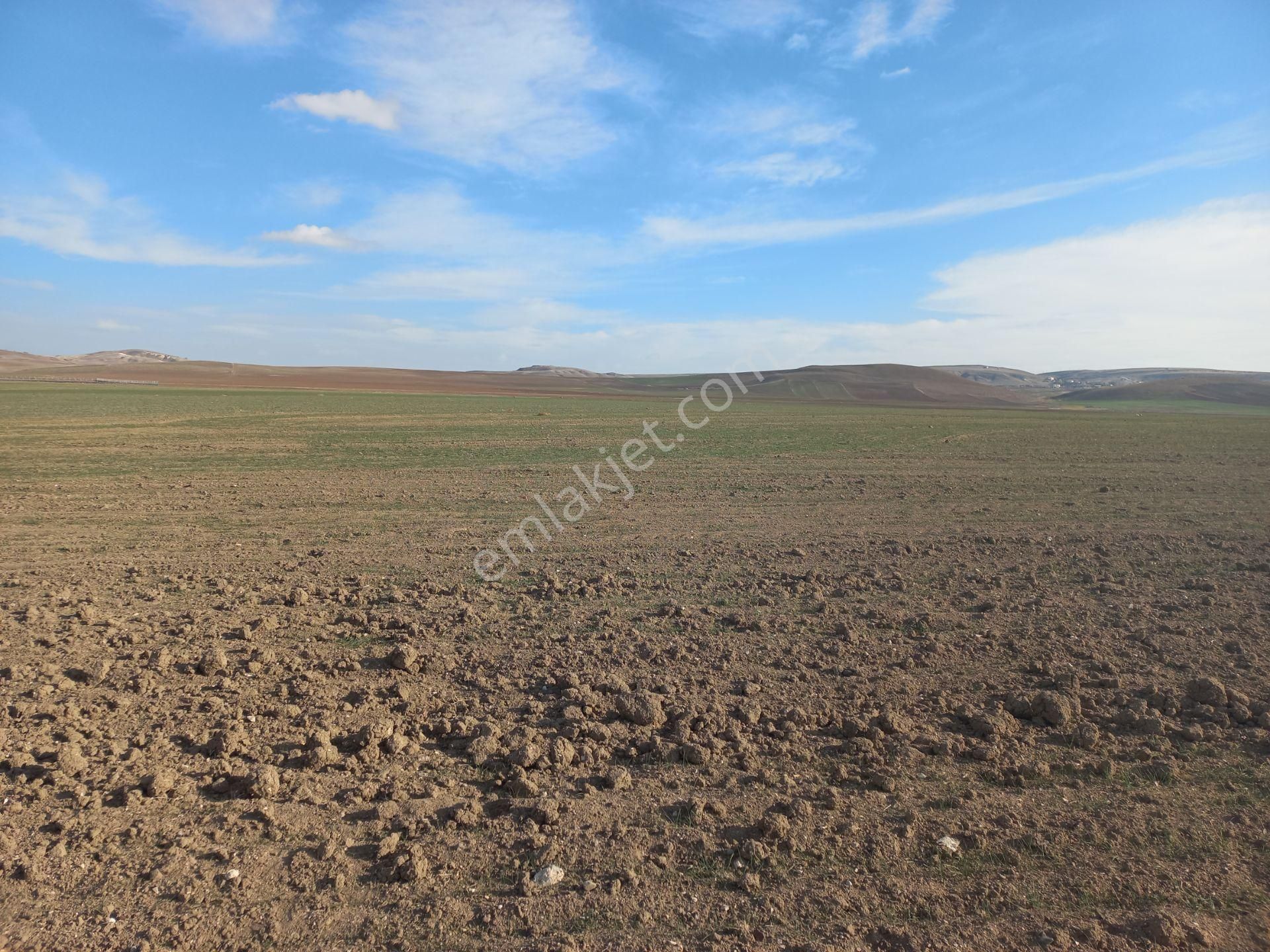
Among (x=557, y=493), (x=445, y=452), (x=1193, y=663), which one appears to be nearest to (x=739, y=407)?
(x=445, y=452)

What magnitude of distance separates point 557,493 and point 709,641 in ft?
30.0

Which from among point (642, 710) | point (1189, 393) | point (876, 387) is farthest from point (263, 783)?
point (1189, 393)

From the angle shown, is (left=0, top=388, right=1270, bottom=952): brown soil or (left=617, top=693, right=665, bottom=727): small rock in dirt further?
(left=617, top=693, right=665, bottom=727): small rock in dirt

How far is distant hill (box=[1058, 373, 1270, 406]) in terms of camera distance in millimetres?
96363

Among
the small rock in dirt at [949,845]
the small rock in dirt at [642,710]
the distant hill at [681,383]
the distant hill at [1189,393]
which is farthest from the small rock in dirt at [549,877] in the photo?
the distant hill at [1189,393]

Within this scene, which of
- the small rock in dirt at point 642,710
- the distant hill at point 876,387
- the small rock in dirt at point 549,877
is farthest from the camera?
the distant hill at point 876,387

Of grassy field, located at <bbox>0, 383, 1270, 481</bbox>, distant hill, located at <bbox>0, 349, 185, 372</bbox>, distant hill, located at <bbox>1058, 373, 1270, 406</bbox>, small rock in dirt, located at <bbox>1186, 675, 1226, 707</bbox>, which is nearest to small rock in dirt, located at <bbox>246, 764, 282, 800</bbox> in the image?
small rock in dirt, located at <bbox>1186, 675, 1226, 707</bbox>

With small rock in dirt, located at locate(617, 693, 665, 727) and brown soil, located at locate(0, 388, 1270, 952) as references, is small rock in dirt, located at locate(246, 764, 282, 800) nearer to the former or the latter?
brown soil, located at locate(0, 388, 1270, 952)

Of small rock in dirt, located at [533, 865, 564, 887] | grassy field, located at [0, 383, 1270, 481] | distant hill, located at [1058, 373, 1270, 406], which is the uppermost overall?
distant hill, located at [1058, 373, 1270, 406]

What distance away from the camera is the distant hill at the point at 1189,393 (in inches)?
3794

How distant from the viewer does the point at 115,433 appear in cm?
2702

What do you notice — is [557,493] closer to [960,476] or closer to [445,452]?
[445,452]

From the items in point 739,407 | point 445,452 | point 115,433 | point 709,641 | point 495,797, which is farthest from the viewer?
point 739,407

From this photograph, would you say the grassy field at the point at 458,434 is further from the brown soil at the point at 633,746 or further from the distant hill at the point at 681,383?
the distant hill at the point at 681,383
